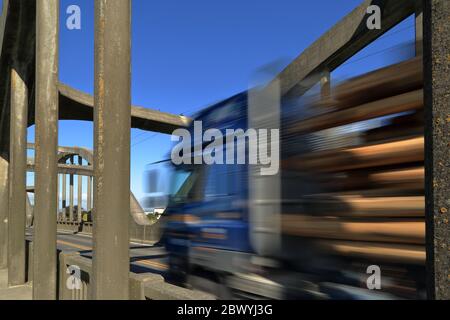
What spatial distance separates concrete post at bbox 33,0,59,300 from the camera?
6.76m

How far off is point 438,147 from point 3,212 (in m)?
14.8

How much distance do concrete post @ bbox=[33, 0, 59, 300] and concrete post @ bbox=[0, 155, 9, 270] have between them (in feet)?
24.7

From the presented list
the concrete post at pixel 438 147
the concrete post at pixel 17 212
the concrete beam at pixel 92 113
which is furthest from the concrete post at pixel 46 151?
the concrete beam at pixel 92 113

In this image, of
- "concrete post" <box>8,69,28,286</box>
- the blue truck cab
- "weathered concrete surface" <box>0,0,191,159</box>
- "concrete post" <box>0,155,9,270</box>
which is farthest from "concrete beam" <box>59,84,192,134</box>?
the blue truck cab

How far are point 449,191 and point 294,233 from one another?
275cm

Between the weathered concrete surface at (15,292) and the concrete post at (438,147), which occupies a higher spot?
the concrete post at (438,147)

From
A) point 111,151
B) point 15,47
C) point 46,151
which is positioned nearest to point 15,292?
point 46,151

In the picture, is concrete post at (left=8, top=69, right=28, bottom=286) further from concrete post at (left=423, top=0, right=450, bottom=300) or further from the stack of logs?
concrete post at (left=423, top=0, right=450, bottom=300)

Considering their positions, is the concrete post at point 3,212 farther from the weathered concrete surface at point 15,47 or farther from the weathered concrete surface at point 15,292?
the weathered concrete surface at point 15,292

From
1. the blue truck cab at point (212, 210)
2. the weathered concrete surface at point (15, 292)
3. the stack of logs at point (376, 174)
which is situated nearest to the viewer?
the stack of logs at point (376, 174)

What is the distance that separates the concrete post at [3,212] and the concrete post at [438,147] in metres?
14.3

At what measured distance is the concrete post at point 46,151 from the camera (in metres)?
6.76

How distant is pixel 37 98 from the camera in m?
7.38

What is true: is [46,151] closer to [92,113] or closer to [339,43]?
[339,43]
